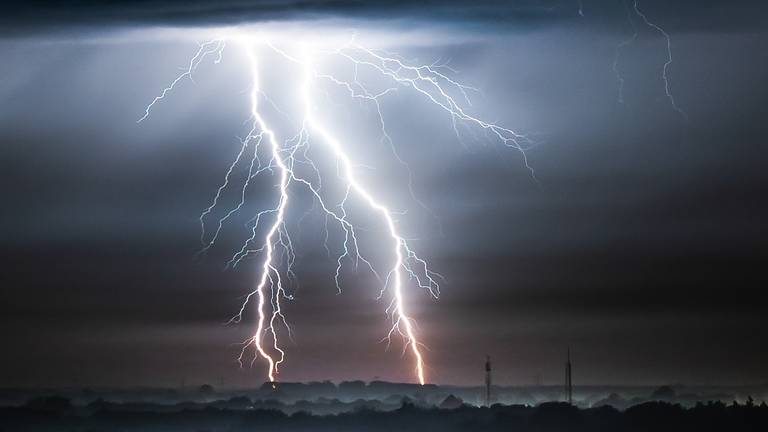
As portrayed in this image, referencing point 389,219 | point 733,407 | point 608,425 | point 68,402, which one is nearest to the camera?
point 389,219

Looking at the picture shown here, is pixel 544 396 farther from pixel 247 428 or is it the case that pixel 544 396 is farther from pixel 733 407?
pixel 247 428

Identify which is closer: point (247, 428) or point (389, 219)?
point (389, 219)

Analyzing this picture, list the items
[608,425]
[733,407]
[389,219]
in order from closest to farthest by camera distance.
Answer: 1. [389,219]
2. [733,407]
3. [608,425]

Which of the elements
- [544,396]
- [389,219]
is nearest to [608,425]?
[544,396]

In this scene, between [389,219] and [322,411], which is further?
[322,411]

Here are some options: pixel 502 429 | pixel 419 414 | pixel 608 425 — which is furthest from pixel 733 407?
pixel 419 414

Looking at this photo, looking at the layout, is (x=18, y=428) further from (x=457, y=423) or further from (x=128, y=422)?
(x=457, y=423)
